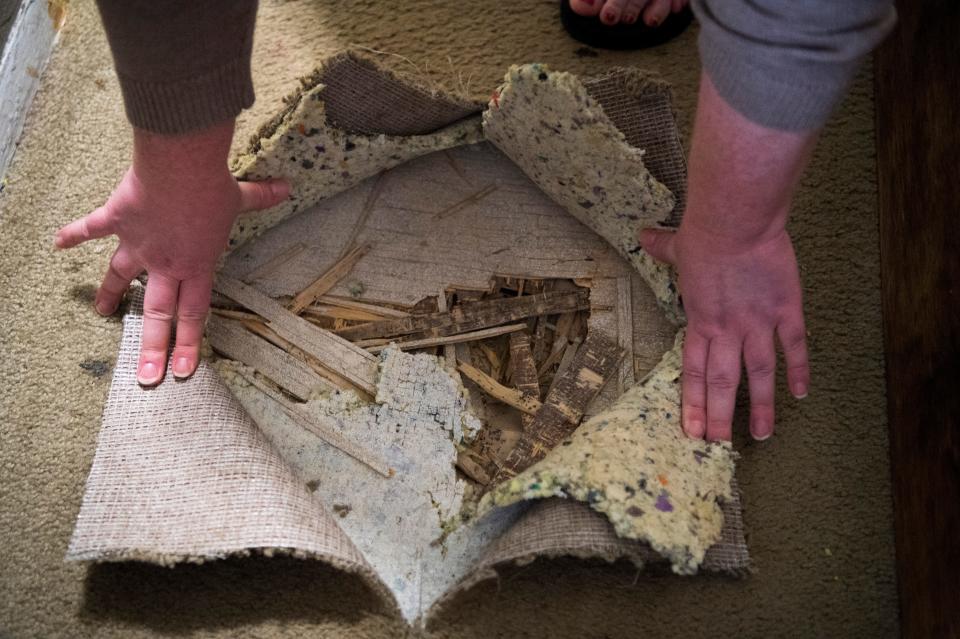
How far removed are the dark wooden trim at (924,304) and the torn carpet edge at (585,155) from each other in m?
0.34

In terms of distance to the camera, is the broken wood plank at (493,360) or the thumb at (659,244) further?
the broken wood plank at (493,360)

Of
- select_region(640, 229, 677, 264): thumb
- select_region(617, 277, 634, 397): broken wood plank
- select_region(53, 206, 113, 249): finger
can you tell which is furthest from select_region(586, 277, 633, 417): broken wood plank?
select_region(53, 206, 113, 249): finger

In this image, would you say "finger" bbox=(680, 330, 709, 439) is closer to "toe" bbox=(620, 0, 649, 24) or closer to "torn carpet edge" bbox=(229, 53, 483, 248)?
"torn carpet edge" bbox=(229, 53, 483, 248)

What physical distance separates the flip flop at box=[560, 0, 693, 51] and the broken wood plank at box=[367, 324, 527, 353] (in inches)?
23.5

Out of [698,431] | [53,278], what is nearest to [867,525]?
[698,431]

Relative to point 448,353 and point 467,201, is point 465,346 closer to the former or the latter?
point 448,353

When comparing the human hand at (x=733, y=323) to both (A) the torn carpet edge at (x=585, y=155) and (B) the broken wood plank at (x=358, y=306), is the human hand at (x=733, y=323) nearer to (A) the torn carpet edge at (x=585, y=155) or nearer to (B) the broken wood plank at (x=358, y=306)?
(A) the torn carpet edge at (x=585, y=155)

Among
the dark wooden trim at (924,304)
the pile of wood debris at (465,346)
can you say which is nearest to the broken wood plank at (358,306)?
the pile of wood debris at (465,346)

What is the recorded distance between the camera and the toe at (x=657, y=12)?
1647 millimetres

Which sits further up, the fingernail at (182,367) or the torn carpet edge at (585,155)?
the torn carpet edge at (585,155)

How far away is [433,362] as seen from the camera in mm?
1436

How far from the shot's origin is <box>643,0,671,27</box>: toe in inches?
64.9

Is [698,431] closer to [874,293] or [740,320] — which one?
[740,320]

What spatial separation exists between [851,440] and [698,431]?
0.87 feet
